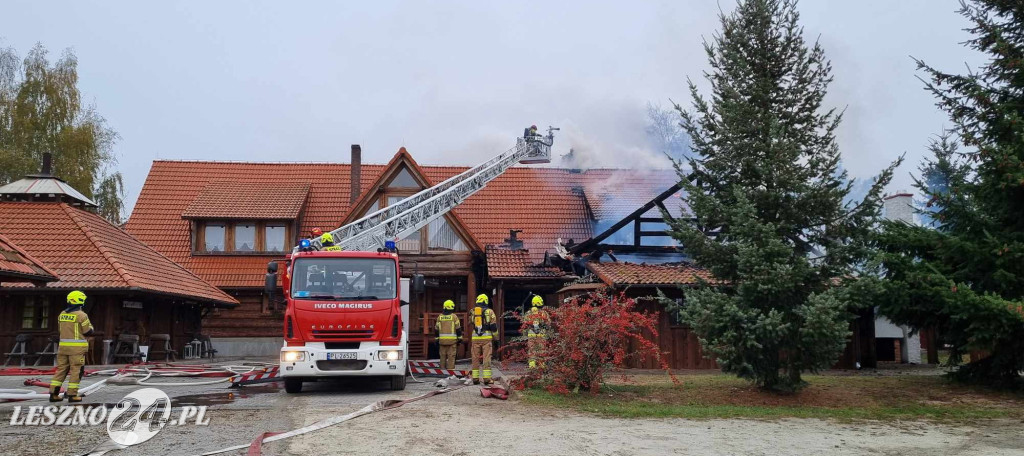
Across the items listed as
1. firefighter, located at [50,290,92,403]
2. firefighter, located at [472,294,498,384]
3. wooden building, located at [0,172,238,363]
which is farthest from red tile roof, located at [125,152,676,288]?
firefighter, located at [50,290,92,403]

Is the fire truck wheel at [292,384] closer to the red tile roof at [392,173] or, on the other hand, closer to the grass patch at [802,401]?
the grass patch at [802,401]

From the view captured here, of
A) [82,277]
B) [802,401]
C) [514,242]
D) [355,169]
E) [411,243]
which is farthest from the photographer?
[355,169]

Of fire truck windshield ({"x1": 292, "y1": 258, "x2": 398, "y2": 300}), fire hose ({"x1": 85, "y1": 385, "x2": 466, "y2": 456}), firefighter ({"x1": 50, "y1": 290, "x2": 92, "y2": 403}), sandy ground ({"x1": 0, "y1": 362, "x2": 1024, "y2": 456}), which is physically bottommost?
sandy ground ({"x1": 0, "y1": 362, "x2": 1024, "y2": 456})

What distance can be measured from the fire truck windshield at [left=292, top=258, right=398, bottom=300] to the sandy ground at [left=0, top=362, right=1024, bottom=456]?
2235 millimetres

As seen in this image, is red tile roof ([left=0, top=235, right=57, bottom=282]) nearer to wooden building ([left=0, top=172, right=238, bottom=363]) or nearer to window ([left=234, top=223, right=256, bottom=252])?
wooden building ([left=0, top=172, right=238, bottom=363])

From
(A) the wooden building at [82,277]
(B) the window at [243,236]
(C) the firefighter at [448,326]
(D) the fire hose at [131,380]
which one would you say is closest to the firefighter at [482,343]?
(C) the firefighter at [448,326]

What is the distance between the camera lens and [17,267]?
12039mm

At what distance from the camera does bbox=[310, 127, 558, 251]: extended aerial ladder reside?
2417 cm

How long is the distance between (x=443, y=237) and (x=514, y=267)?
3.44m

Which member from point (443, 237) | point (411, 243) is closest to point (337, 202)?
point (411, 243)

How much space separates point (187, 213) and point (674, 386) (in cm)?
2115

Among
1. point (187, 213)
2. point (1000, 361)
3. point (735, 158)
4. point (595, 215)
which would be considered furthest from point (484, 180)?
point (1000, 361)

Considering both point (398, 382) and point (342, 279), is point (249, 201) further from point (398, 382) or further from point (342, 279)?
point (398, 382)

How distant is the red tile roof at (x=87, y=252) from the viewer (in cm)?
2036
